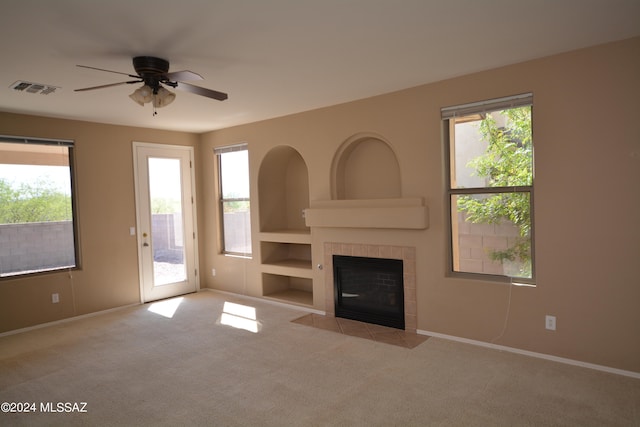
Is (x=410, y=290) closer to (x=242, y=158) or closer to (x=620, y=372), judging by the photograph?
(x=620, y=372)

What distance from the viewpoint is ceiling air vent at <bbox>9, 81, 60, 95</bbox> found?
3.64m

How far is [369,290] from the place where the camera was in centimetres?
464

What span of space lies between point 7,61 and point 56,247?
2691mm

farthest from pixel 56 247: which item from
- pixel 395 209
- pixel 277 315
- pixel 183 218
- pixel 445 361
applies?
pixel 445 361

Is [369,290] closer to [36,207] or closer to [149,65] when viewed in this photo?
[149,65]

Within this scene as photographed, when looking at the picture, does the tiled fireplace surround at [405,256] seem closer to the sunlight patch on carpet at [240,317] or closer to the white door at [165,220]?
the sunlight patch on carpet at [240,317]

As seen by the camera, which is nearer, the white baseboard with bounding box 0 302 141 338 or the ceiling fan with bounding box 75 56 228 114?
the ceiling fan with bounding box 75 56 228 114

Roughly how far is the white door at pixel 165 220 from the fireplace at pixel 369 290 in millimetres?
2692

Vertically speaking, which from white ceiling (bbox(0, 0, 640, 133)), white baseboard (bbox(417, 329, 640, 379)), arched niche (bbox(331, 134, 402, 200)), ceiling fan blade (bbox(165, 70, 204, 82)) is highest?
white ceiling (bbox(0, 0, 640, 133))

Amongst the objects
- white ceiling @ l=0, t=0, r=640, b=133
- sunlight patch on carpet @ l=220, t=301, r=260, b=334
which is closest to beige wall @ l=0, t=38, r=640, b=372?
white ceiling @ l=0, t=0, r=640, b=133

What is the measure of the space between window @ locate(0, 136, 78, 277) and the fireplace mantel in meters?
3.02

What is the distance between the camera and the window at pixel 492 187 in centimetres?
365

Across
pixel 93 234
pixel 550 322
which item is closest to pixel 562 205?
pixel 550 322

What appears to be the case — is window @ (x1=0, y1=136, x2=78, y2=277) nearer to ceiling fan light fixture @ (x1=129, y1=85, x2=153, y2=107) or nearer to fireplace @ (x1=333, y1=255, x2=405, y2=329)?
ceiling fan light fixture @ (x1=129, y1=85, x2=153, y2=107)
